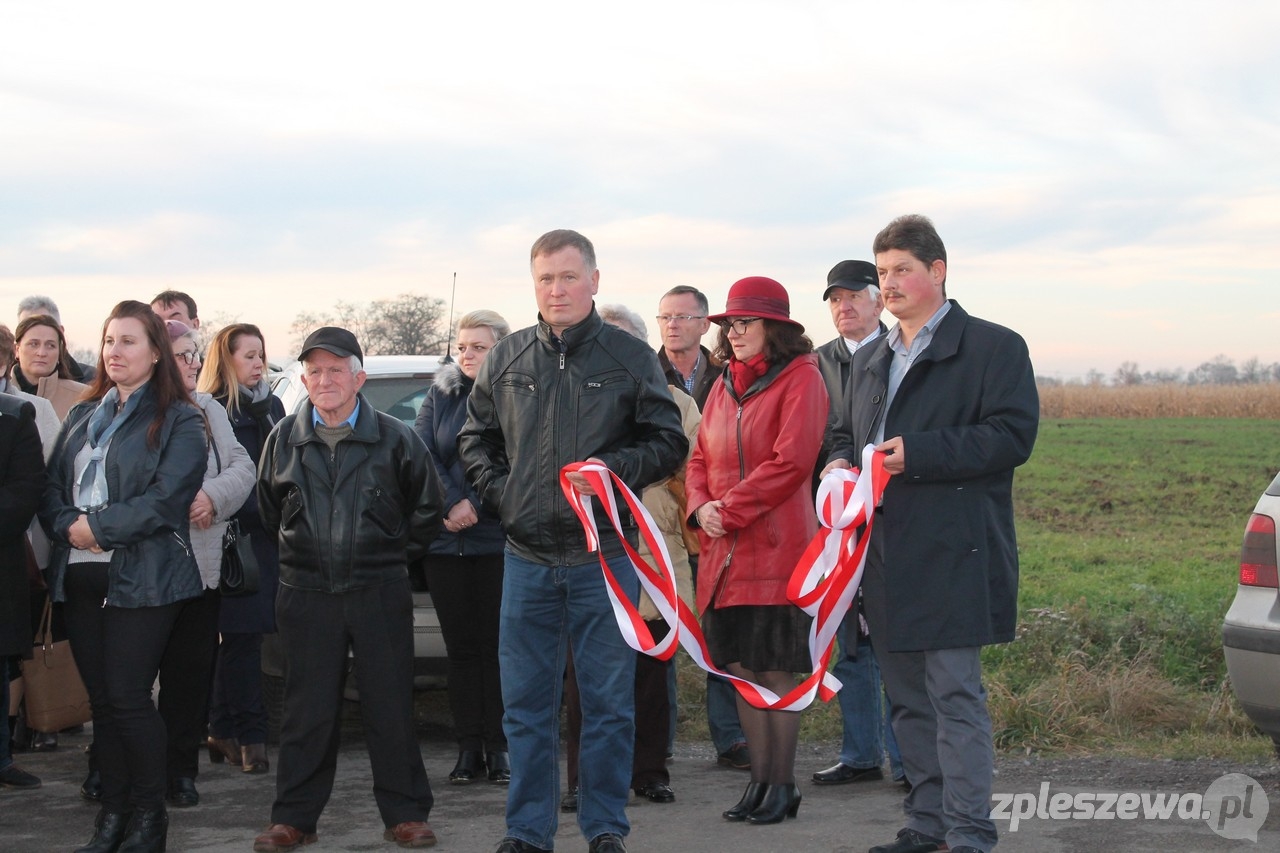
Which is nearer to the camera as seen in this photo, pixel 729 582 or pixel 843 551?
pixel 843 551

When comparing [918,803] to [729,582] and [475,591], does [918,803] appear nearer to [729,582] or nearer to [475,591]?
[729,582]

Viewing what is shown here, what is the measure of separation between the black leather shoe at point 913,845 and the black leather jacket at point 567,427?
1.51 m

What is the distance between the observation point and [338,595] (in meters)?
5.50

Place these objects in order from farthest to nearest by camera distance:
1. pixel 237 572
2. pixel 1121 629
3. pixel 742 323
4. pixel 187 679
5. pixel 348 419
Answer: pixel 1121 629 < pixel 187 679 < pixel 237 572 < pixel 742 323 < pixel 348 419

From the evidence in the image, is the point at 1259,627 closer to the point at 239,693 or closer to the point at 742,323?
the point at 742,323

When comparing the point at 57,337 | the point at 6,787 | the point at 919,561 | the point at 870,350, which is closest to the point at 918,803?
the point at 919,561

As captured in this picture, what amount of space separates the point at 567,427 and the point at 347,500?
1008mm

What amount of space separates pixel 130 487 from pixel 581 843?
2296 mm

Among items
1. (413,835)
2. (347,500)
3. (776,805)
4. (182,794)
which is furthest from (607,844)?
(182,794)

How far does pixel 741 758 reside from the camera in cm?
683

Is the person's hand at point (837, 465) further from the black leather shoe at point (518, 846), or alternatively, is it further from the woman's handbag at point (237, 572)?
the woman's handbag at point (237, 572)

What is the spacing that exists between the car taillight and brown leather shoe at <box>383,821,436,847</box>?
11.4ft

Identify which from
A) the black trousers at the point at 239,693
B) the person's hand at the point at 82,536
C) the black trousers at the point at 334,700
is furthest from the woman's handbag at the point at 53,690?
the black trousers at the point at 334,700

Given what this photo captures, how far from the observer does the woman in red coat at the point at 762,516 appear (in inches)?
222
